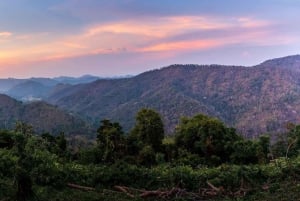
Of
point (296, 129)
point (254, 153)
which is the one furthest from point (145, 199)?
point (296, 129)

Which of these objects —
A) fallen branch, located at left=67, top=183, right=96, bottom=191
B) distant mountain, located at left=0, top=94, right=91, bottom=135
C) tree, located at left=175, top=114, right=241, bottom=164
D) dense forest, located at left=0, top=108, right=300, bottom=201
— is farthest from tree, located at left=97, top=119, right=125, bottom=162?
distant mountain, located at left=0, top=94, right=91, bottom=135

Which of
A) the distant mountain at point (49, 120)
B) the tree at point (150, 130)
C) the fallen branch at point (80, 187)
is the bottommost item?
the distant mountain at point (49, 120)

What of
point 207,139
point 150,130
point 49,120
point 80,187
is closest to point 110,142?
point 150,130

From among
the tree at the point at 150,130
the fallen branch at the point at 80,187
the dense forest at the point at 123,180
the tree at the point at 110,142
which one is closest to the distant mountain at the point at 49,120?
the tree at the point at 150,130

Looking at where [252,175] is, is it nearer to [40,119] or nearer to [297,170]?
[297,170]

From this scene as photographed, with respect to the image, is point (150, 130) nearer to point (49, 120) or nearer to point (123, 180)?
point (123, 180)

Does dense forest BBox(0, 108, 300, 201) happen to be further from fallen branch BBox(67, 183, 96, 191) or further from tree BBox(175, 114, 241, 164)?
tree BBox(175, 114, 241, 164)

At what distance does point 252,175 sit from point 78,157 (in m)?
19.8

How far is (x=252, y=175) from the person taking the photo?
20484 mm

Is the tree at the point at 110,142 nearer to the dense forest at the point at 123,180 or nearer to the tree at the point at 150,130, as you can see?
the tree at the point at 150,130

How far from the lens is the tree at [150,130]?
41.1 m

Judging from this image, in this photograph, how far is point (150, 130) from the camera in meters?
41.1

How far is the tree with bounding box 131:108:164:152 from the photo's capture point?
41.1 meters

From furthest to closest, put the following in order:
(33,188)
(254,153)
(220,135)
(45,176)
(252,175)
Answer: (220,135) → (254,153) → (252,175) → (45,176) → (33,188)
